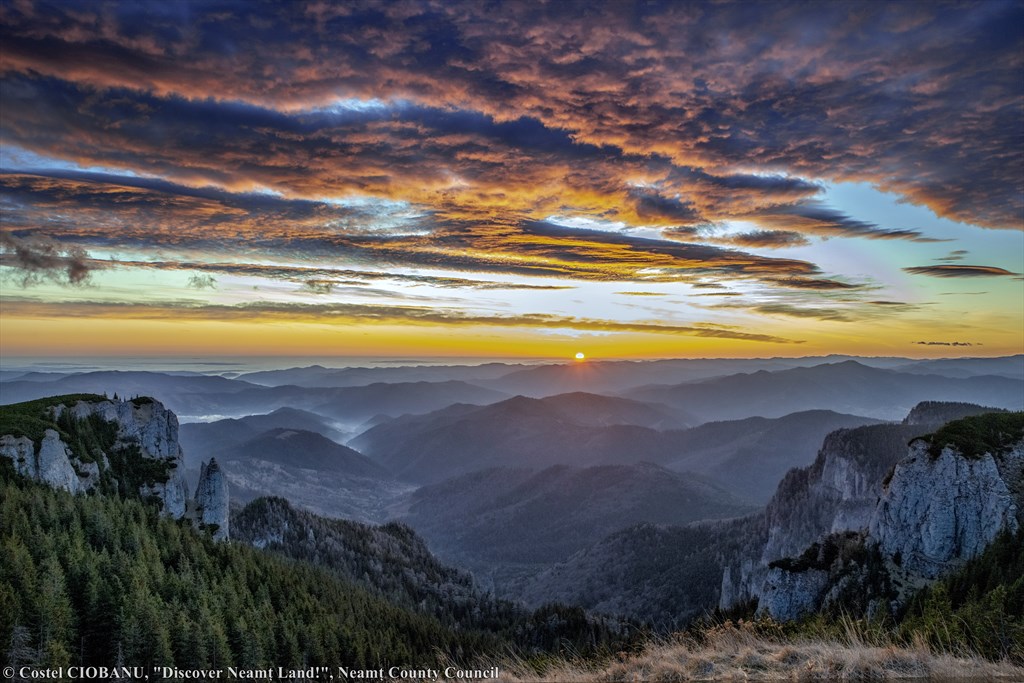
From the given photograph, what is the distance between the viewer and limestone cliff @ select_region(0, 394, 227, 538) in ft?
262

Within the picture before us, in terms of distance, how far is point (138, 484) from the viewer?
10356cm

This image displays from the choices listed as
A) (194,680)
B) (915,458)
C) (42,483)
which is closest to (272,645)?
(194,680)

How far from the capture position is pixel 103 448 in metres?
101

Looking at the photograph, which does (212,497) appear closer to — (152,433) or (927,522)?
(152,433)

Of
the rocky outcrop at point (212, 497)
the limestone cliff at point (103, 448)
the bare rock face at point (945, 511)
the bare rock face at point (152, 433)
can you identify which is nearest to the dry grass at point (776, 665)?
the bare rock face at point (945, 511)

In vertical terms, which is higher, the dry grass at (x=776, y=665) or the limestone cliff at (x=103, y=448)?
the dry grass at (x=776, y=665)

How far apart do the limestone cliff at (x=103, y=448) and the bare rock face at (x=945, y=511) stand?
13351 cm

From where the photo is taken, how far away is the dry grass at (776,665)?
13586 millimetres

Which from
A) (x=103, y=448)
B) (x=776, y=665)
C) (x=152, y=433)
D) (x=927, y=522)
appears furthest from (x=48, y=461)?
(x=927, y=522)

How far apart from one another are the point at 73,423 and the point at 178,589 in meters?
53.6

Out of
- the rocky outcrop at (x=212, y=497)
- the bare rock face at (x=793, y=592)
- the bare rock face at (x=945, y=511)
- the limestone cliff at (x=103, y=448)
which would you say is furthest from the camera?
the rocky outcrop at (x=212, y=497)

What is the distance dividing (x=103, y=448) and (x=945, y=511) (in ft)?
490

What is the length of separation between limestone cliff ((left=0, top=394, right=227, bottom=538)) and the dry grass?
9212 centimetres

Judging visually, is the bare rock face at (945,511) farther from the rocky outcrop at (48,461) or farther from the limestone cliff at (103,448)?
the rocky outcrop at (48,461)
